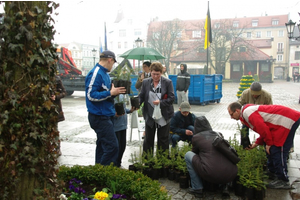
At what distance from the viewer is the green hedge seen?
9.71ft

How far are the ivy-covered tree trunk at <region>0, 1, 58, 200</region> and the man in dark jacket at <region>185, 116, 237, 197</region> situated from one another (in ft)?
7.08

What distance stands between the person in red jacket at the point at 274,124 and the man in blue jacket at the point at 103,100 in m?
1.68

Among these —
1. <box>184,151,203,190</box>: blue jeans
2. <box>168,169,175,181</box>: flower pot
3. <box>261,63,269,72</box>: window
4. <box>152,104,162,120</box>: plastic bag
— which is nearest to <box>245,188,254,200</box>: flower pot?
<box>184,151,203,190</box>: blue jeans

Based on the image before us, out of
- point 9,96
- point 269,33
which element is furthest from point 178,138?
point 269,33

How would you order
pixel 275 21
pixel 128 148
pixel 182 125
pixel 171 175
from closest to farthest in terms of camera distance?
pixel 171 175, pixel 182 125, pixel 128 148, pixel 275 21

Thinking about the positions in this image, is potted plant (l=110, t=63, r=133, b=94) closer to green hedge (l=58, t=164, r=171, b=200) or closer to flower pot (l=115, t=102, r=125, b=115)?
flower pot (l=115, t=102, r=125, b=115)

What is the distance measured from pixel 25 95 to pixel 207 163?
8.10ft

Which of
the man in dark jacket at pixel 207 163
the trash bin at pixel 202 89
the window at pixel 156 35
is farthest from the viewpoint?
the window at pixel 156 35

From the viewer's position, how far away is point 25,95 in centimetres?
203

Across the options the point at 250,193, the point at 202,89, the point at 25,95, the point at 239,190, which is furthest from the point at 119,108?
the point at 202,89

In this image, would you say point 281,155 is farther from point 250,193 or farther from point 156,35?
point 156,35

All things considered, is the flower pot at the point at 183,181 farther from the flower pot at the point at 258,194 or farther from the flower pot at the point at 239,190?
the flower pot at the point at 258,194

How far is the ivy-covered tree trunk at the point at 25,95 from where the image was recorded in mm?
1971

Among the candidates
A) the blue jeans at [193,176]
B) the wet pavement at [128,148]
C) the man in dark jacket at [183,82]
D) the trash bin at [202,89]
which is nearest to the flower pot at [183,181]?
the wet pavement at [128,148]
